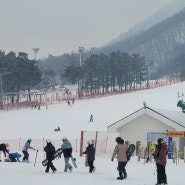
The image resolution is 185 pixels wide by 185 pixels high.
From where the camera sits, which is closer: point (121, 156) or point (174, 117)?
point (121, 156)

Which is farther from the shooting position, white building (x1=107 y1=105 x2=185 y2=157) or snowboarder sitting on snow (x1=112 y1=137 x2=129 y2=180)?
white building (x1=107 y1=105 x2=185 y2=157)

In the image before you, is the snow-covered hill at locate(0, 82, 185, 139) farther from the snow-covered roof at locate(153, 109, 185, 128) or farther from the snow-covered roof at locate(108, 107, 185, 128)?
the snow-covered roof at locate(153, 109, 185, 128)

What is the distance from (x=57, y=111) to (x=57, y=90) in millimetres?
71767

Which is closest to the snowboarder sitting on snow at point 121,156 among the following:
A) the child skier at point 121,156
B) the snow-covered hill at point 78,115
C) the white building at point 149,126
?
the child skier at point 121,156

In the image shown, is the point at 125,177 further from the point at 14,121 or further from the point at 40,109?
the point at 40,109

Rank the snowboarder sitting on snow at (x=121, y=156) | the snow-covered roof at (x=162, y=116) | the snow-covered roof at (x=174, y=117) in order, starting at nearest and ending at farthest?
the snowboarder sitting on snow at (x=121, y=156) → the snow-covered roof at (x=162, y=116) → the snow-covered roof at (x=174, y=117)

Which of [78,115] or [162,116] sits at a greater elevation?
[162,116]

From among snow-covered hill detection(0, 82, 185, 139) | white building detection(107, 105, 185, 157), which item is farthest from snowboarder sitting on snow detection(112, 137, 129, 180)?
snow-covered hill detection(0, 82, 185, 139)

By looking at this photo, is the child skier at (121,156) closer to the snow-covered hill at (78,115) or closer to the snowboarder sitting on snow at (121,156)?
the snowboarder sitting on snow at (121,156)

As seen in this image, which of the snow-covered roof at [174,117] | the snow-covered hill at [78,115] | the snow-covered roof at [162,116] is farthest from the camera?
the snow-covered hill at [78,115]

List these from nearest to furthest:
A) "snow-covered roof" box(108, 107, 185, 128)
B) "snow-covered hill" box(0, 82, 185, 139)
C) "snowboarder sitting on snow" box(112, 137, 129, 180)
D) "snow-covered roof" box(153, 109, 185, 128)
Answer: "snowboarder sitting on snow" box(112, 137, 129, 180) → "snow-covered roof" box(108, 107, 185, 128) → "snow-covered roof" box(153, 109, 185, 128) → "snow-covered hill" box(0, 82, 185, 139)

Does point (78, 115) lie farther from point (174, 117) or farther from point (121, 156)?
point (121, 156)

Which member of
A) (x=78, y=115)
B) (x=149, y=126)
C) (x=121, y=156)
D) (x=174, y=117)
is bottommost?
(x=121, y=156)

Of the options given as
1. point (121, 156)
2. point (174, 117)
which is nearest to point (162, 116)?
point (174, 117)
